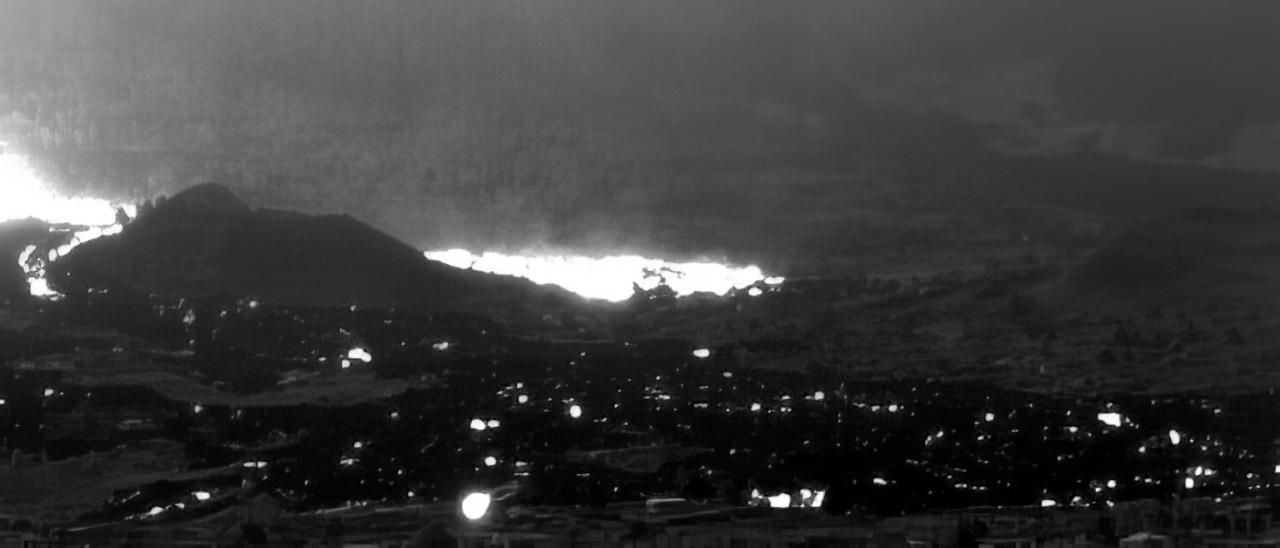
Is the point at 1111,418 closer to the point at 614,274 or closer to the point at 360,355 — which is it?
the point at 614,274

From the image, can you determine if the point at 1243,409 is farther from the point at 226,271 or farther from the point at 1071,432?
the point at 226,271

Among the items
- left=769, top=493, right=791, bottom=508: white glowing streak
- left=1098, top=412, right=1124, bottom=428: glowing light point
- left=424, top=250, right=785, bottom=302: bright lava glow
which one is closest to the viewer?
left=769, top=493, right=791, bottom=508: white glowing streak

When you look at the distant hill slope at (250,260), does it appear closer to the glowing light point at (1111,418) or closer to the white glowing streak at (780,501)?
the white glowing streak at (780,501)

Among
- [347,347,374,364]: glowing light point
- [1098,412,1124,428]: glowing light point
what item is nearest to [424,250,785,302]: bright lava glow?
[347,347,374,364]: glowing light point

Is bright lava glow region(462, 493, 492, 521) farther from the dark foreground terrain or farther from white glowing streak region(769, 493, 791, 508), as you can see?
white glowing streak region(769, 493, 791, 508)

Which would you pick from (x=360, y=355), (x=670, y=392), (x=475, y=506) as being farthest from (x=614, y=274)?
(x=475, y=506)

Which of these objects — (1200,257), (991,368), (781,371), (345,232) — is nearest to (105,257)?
(345,232)
